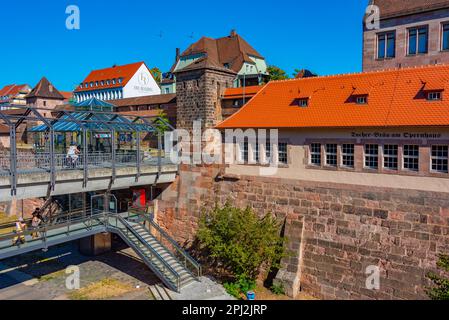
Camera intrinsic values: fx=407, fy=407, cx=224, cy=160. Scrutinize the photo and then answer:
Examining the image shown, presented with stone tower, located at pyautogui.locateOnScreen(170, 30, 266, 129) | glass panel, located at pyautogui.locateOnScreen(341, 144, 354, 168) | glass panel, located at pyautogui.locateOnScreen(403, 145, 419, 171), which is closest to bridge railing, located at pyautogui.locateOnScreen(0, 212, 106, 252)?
stone tower, located at pyautogui.locateOnScreen(170, 30, 266, 129)

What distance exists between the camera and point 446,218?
49.6ft

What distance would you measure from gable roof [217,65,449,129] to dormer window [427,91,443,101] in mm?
182

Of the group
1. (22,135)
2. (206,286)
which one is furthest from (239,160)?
(22,135)

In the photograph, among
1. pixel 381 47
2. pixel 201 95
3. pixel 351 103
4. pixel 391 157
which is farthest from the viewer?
pixel 381 47

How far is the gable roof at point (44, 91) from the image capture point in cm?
6588

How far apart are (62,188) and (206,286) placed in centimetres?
788

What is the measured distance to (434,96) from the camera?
16422 mm

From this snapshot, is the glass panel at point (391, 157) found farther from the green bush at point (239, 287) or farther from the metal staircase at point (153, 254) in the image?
the metal staircase at point (153, 254)

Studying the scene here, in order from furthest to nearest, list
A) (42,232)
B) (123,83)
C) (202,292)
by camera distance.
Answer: (123,83) < (202,292) < (42,232)

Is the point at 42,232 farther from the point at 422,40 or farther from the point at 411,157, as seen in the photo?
the point at 422,40

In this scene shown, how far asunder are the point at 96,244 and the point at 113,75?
178 feet

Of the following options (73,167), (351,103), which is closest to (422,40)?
(351,103)

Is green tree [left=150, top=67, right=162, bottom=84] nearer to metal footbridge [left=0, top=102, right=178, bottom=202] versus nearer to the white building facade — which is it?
the white building facade

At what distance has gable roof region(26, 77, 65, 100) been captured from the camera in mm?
65875
